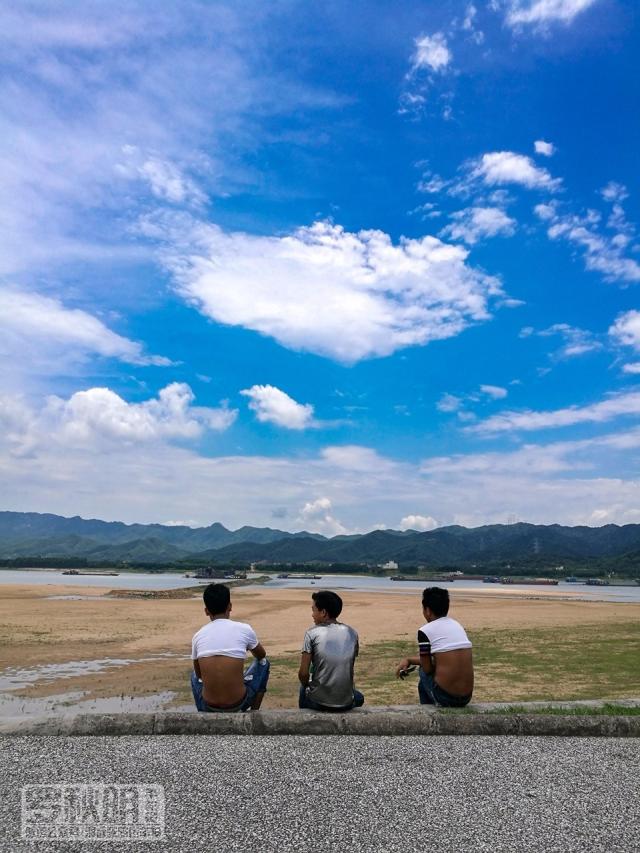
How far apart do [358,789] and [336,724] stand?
5.09ft

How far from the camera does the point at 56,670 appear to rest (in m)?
20.4

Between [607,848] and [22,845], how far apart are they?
4.25 meters

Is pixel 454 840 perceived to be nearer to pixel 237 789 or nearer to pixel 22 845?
pixel 237 789

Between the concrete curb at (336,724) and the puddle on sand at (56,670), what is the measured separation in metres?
12.8

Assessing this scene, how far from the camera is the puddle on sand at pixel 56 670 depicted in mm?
18312

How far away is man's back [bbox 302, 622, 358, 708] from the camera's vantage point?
7164 mm

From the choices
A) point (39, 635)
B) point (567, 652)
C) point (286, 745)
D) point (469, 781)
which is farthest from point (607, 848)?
point (39, 635)

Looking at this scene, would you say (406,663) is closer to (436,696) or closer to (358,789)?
(436,696)

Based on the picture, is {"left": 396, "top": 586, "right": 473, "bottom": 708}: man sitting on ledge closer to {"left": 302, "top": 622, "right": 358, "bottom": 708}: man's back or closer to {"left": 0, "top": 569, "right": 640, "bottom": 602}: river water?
{"left": 302, "top": 622, "right": 358, "bottom": 708}: man's back

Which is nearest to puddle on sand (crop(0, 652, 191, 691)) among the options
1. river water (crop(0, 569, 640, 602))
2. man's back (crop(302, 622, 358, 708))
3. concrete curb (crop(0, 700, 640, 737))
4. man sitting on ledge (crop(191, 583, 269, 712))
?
concrete curb (crop(0, 700, 640, 737))

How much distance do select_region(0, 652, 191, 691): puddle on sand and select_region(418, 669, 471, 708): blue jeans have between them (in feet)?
47.0

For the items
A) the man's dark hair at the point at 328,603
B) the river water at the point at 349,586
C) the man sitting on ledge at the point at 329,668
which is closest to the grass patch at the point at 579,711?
the man sitting on ledge at the point at 329,668

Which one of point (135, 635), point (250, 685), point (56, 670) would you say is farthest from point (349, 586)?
point (250, 685)

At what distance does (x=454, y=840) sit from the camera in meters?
4.52
